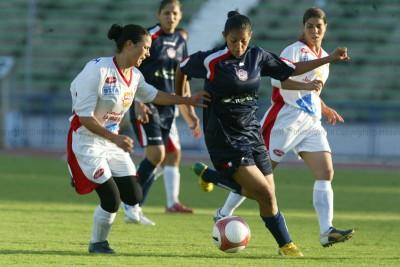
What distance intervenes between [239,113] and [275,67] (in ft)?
1.94

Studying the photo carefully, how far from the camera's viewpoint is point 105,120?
364 inches

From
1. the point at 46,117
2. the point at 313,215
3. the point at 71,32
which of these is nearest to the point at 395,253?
the point at 313,215

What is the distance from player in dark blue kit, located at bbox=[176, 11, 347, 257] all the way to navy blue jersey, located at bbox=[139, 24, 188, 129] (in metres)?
3.44

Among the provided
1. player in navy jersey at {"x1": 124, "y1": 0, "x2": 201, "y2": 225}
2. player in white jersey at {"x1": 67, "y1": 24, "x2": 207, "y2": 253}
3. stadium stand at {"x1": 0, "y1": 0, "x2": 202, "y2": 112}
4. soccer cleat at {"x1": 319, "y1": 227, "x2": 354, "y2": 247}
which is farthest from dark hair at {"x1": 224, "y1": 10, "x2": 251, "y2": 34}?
stadium stand at {"x1": 0, "y1": 0, "x2": 202, "y2": 112}

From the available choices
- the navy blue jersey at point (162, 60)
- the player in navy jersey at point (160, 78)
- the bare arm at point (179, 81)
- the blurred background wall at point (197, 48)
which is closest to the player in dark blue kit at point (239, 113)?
the bare arm at point (179, 81)

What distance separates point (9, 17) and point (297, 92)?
65.9 ft

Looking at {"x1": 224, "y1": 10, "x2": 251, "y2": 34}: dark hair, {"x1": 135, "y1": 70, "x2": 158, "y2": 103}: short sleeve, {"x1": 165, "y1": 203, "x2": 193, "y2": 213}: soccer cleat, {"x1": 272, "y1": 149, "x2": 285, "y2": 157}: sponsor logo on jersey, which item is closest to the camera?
{"x1": 224, "y1": 10, "x2": 251, "y2": 34}: dark hair

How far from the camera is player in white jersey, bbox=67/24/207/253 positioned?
29.6 ft

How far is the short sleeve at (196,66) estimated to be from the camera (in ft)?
30.0

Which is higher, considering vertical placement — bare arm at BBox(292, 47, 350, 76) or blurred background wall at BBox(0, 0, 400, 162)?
bare arm at BBox(292, 47, 350, 76)

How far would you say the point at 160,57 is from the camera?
504 inches

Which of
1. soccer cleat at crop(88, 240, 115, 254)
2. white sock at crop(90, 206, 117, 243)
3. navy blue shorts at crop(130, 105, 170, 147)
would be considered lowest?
soccer cleat at crop(88, 240, 115, 254)

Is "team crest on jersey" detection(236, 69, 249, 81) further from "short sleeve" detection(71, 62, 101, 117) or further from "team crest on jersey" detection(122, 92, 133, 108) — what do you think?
"short sleeve" detection(71, 62, 101, 117)

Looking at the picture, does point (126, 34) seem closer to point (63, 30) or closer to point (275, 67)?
point (275, 67)
